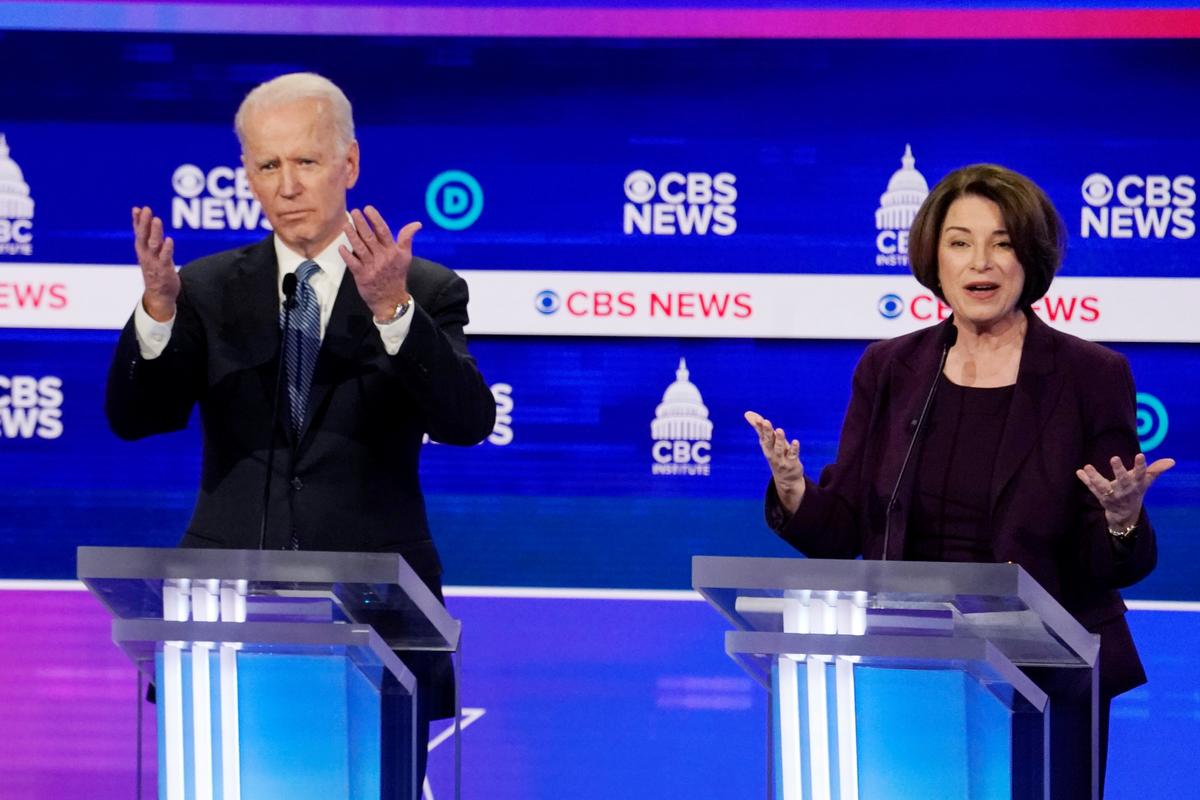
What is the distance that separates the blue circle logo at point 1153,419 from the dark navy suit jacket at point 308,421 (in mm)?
2574

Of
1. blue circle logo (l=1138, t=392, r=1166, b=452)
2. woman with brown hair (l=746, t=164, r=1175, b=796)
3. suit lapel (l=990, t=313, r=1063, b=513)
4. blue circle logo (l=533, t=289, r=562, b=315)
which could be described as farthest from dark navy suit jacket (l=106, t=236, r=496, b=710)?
blue circle logo (l=1138, t=392, r=1166, b=452)

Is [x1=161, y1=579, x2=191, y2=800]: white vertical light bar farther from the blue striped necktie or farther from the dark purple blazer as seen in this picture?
the dark purple blazer

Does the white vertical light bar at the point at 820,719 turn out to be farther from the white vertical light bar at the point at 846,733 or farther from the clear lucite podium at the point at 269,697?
the clear lucite podium at the point at 269,697

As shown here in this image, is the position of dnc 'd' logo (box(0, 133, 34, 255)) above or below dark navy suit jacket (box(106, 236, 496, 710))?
A: above

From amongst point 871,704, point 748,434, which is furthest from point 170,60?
point 871,704

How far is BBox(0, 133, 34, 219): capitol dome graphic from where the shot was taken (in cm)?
473

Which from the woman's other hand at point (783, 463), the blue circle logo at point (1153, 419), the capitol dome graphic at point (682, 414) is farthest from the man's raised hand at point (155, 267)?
the blue circle logo at point (1153, 419)

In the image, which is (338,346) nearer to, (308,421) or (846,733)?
(308,421)

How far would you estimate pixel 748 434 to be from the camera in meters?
4.68

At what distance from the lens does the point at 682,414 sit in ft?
15.3

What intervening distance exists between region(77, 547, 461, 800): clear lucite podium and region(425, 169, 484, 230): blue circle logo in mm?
2761

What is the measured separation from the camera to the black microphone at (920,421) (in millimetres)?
2439

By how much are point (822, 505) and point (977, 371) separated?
0.31m

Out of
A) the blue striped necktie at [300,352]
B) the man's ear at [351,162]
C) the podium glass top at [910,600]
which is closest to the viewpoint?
the podium glass top at [910,600]
